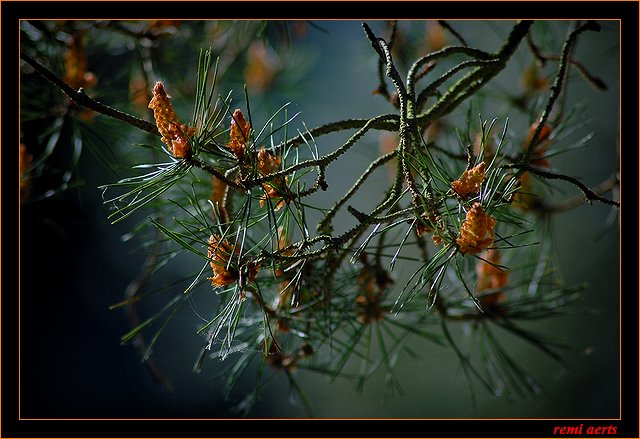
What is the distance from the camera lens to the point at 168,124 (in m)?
0.39

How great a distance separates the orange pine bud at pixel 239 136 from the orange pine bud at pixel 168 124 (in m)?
0.03

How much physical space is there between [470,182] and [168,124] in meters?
0.18

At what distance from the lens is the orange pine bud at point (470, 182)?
39cm

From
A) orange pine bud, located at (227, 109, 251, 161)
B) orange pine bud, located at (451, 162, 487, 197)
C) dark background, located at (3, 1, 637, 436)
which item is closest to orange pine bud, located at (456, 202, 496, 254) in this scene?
orange pine bud, located at (451, 162, 487, 197)

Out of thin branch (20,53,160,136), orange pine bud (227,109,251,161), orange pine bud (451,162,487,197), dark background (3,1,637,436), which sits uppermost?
thin branch (20,53,160,136)

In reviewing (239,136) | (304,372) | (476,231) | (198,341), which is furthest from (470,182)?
(198,341)

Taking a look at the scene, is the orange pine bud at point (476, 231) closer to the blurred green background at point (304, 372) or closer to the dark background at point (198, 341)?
the blurred green background at point (304, 372)

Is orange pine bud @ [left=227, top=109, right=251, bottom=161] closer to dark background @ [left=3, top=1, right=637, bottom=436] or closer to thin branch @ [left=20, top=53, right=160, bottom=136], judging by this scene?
thin branch @ [left=20, top=53, right=160, bottom=136]

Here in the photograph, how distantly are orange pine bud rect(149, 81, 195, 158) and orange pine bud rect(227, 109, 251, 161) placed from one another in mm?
28

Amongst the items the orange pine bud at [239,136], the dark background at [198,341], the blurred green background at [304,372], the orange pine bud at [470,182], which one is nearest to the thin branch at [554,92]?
Result: the orange pine bud at [470,182]

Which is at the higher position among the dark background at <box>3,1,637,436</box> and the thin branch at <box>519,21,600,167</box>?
the thin branch at <box>519,21,600,167</box>

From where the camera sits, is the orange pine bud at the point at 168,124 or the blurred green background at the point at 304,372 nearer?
the orange pine bud at the point at 168,124

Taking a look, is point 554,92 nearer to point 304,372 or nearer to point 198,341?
point 304,372

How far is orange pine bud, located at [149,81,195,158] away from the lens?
15.1 inches
